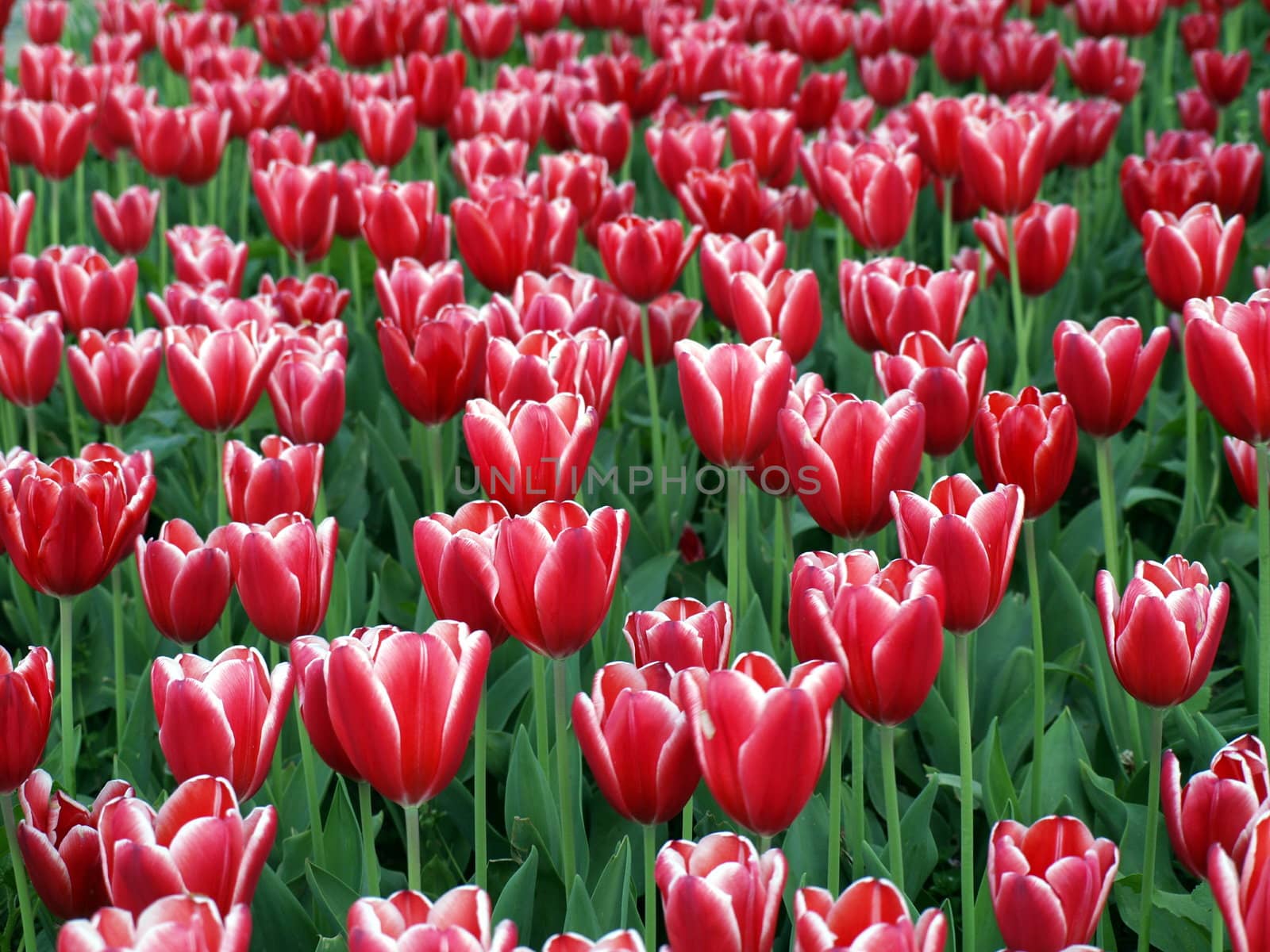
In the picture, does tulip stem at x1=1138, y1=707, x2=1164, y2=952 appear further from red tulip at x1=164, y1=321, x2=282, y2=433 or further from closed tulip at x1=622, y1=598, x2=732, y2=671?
red tulip at x1=164, y1=321, x2=282, y2=433

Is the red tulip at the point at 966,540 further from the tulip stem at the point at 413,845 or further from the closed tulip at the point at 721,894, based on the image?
the tulip stem at the point at 413,845

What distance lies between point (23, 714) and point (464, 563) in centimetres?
42

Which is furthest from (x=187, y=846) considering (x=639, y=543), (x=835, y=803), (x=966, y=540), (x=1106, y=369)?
(x=639, y=543)

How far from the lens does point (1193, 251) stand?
85.6 inches

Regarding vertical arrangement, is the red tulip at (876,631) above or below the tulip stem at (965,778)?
above

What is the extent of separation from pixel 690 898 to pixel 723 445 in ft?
2.57

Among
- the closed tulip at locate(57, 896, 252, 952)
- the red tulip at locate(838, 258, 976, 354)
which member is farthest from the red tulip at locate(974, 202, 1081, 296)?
the closed tulip at locate(57, 896, 252, 952)

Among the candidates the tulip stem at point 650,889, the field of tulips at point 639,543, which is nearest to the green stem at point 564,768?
the field of tulips at point 639,543

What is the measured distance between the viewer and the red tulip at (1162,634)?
1.36m

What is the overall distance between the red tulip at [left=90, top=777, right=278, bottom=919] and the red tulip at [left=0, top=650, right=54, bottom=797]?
205mm

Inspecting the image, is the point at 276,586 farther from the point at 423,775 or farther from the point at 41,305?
the point at 41,305

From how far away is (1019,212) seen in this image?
267 centimetres

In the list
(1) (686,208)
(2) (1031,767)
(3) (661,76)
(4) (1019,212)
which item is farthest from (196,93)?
(2) (1031,767)

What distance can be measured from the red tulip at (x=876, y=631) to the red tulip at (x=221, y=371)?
110cm
